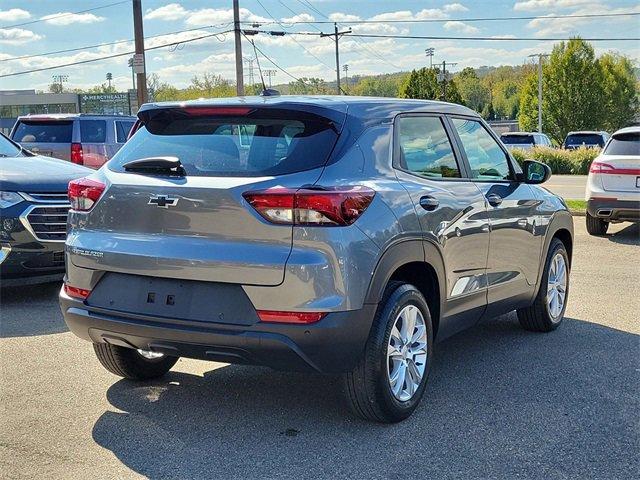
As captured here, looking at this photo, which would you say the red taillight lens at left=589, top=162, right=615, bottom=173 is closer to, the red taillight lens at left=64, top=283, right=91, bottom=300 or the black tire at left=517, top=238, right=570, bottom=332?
the black tire at left=517, top=238, right=570, bottom=332

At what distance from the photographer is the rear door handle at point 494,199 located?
509 centimetres

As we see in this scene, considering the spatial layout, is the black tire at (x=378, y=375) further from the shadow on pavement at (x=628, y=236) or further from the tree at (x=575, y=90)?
the tree at (x=575, y=90)

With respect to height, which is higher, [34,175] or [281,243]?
[34,175]

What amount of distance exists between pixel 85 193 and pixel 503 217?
277cm

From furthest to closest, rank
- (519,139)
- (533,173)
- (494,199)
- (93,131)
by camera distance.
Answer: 1. (519,139)
2. (93,131)
3. (533,173)
4. (494,199)

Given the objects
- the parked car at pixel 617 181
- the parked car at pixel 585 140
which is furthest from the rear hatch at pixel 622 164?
the parked car at pixel 585 140

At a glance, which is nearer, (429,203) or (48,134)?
(429,203)

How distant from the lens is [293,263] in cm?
362

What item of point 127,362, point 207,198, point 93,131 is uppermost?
point 93,131

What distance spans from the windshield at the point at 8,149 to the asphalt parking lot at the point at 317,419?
285 cm

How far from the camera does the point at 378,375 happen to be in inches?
156

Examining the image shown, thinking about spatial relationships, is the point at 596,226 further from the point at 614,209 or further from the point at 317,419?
the point at 317,419

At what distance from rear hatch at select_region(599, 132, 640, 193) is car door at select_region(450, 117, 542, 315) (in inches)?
229

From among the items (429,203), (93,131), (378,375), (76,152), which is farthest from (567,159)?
(378,375)
